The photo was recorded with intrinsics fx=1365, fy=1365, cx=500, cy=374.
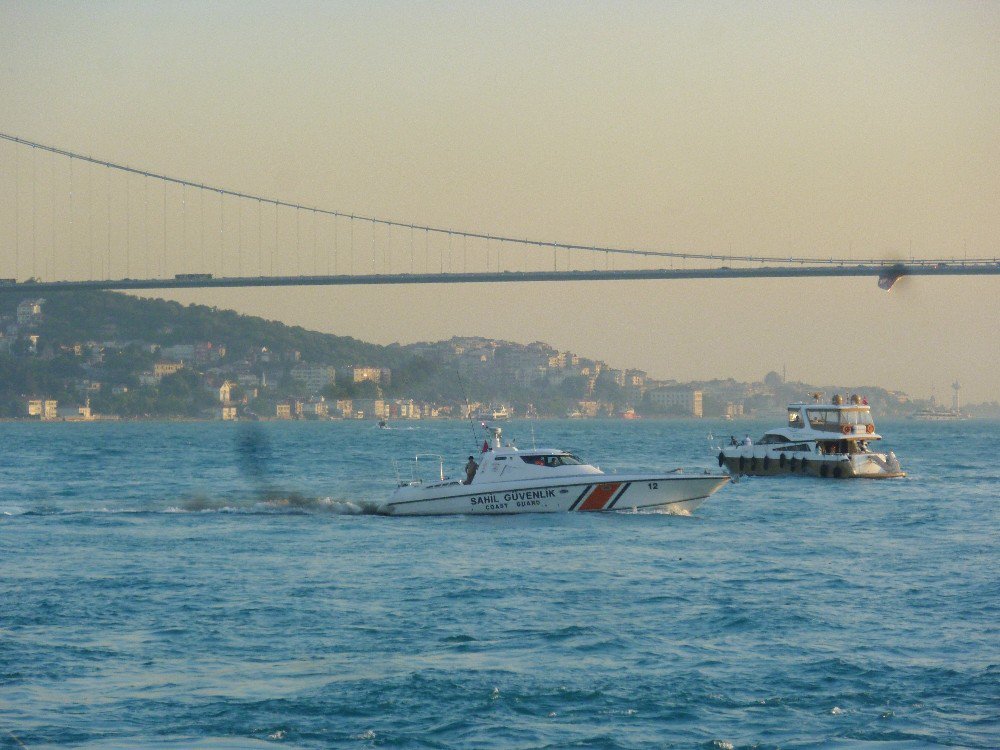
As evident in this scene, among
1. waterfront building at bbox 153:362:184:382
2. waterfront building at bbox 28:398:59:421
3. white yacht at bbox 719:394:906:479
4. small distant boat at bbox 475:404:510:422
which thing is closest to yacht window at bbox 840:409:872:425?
white yacht at bbox 719:394:906:479

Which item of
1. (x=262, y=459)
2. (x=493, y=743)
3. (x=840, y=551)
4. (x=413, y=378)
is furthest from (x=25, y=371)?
(x=493, y=743)

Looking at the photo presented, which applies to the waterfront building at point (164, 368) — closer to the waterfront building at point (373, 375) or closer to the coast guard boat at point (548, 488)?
the waterfront building at point (373, 375)

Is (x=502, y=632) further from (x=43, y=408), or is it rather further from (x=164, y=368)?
(x=43, y=408)

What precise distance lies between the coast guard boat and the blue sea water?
0.52 metres

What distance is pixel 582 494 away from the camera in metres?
33.0

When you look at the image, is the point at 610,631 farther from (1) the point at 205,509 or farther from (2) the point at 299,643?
(1) the point at 205,509

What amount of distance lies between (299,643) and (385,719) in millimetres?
3880

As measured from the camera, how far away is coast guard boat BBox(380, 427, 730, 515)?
108 ft

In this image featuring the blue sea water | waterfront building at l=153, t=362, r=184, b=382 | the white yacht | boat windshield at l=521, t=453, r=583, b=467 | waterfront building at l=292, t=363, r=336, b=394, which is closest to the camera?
the blue sea water

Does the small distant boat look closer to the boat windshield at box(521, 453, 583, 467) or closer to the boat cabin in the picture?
the boat cabin

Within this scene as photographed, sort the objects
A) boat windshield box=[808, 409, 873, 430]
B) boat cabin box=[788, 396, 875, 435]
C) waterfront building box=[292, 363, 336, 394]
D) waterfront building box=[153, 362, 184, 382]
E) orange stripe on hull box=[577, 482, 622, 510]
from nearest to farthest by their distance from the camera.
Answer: orange stripe on hull box=[577, 482, 622, 510] < boat cabin box=[788, 396, 875, 435] < boat windshield box=[808, 409, 873, 430] < waterfront building box=[292, 363, 336, 394] < waterfront building box=[153, 362, 184, 382]

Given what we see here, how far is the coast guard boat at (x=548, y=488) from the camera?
33031 millimetres

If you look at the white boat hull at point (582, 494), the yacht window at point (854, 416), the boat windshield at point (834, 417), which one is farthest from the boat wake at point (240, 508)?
the yacht window at point (854, 416)

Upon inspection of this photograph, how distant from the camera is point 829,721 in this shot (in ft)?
44.9
